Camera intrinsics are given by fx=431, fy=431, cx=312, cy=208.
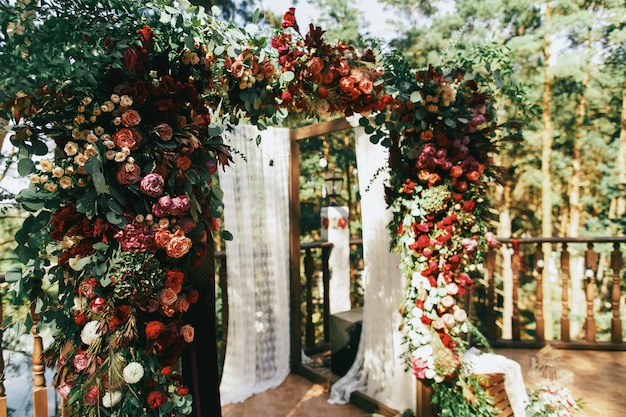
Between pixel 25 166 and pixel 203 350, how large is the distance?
93cm

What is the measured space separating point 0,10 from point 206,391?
1.48 metres

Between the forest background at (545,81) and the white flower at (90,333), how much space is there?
514cm

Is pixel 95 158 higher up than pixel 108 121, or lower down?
lower down

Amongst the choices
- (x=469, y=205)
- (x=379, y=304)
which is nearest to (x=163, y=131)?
(x=469, y=205)

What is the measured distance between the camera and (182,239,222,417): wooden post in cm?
167

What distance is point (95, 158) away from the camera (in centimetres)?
130

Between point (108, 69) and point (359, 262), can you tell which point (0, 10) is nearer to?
point (108, 69)

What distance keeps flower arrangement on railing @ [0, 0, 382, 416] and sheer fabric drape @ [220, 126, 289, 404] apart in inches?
64.1

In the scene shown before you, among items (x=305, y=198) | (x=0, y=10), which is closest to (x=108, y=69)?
(x=0, y=10)

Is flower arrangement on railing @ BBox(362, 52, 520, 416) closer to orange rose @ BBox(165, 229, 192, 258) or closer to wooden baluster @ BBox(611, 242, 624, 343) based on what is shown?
orange rose @ BBox(165, 229, 192, 258)

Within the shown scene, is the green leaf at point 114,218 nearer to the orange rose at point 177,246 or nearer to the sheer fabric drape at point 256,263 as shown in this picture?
the orange rose at point 177,246

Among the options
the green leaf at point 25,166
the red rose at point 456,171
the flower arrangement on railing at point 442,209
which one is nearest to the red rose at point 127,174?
the green leaf at point 25,166

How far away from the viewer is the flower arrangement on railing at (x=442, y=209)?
2.28 m

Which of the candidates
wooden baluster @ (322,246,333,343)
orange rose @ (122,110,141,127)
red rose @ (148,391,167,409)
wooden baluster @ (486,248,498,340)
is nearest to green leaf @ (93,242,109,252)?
orange rose @ (122,110,141,127)
